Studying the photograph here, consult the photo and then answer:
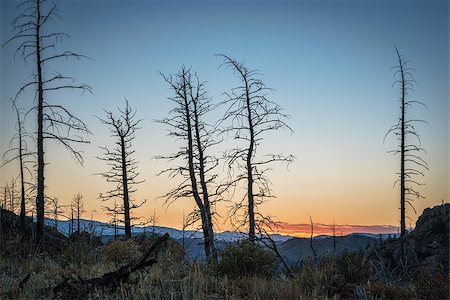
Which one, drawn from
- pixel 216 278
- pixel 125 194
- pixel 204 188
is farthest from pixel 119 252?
pixel 125 194

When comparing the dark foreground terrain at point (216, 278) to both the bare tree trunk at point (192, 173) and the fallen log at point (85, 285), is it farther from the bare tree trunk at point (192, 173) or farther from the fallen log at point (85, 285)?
the bare tree trunk at point (192, 173)

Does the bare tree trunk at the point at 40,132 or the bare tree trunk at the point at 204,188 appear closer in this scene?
the bare tree trunk at the point at 40,132

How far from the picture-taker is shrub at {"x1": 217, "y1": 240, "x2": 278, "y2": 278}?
8.81 m

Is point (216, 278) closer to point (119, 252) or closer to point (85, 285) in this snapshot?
point (85, 285)

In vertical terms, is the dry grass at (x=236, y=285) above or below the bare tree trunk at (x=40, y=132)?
below

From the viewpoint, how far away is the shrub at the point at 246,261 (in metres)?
8.81

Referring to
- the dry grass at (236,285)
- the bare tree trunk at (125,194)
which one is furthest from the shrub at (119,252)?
the bare tree trunk at (125,194)

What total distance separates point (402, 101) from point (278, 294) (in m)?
26.0

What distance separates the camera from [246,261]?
29.3 ft

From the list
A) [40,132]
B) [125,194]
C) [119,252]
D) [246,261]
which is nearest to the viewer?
[246,261]

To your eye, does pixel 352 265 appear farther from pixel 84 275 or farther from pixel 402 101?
pixel 402 101

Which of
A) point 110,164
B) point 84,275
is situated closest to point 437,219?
point 110,164

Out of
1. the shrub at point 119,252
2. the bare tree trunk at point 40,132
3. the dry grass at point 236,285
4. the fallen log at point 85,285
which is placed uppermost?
the bare tree trunk at point 40,132

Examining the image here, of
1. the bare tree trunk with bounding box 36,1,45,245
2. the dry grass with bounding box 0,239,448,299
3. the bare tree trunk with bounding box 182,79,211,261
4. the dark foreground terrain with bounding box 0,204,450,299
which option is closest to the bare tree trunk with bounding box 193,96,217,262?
the bare tree trunk with bounding box 182,79,211,261
